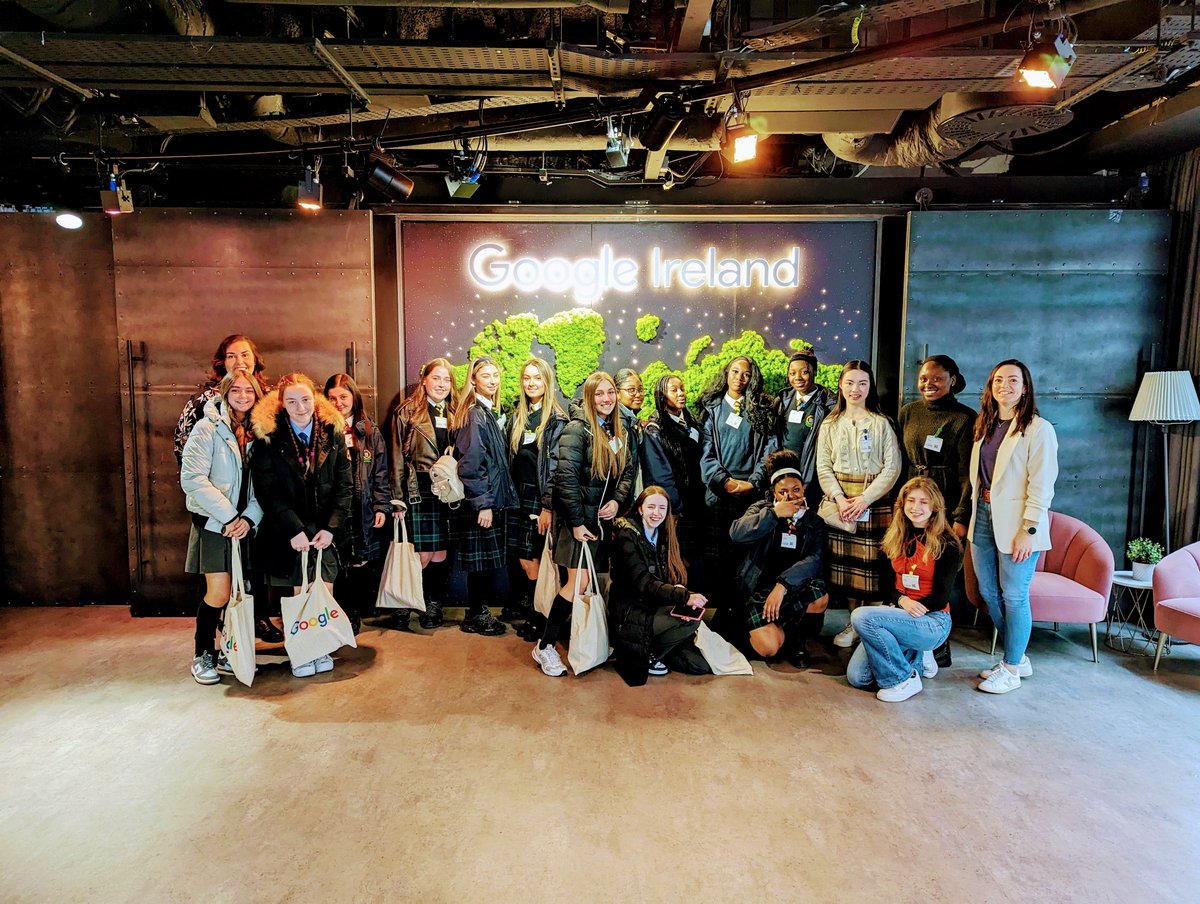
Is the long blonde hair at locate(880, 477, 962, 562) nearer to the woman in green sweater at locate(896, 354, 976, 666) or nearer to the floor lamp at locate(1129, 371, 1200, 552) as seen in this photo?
the woman in green sweater at locate(896, 354, 976, 666)

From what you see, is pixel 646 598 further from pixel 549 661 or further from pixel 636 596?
pixel 549 661

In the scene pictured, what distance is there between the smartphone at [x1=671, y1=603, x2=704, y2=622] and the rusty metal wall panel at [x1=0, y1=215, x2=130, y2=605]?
4.49 meters

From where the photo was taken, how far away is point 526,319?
19.5 feet

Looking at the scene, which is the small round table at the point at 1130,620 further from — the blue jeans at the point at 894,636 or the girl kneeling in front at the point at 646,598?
the girl kneeling in front at the point at 646,598

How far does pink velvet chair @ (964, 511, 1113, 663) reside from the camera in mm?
4750

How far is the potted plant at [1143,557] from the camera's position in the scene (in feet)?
16.9

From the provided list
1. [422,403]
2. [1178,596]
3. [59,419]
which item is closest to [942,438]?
[1178,596]

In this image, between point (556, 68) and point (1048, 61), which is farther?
point (556, 68)

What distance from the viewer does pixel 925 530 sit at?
4.34m

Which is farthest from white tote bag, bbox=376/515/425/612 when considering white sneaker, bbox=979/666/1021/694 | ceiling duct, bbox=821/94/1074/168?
ceiling duct, bbox=821/94/1074/168

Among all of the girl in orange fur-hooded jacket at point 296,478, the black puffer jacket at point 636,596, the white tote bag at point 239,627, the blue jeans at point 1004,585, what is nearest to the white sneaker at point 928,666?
the blue jeans at point 1004,585

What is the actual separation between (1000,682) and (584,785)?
2627 millimetres

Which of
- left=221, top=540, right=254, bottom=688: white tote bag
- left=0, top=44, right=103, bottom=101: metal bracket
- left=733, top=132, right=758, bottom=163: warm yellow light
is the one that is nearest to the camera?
left=0, top=44, right=103, bottom=101: metal bracket

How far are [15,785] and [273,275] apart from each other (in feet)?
11.9
